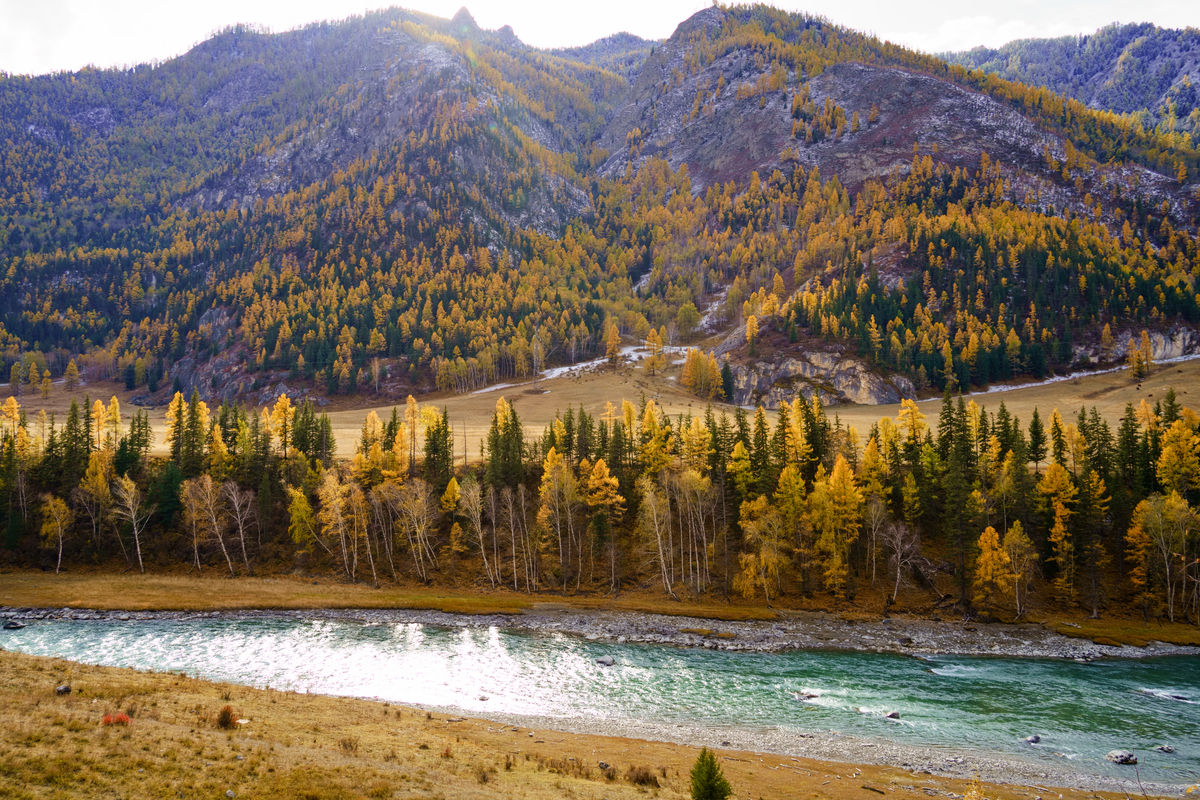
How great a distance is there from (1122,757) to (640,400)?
121 m

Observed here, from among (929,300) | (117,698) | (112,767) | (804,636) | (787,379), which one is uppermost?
(929,300)

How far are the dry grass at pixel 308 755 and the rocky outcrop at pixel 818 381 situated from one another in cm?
13658

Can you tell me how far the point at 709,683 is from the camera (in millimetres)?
45312

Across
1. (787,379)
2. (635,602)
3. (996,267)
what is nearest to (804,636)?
(635,602)

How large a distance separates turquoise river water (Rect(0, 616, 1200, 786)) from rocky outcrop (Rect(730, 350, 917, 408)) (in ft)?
373

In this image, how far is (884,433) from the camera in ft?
277

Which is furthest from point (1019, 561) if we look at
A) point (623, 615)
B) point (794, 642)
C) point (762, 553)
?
point (623, 615)

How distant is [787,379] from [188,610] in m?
142

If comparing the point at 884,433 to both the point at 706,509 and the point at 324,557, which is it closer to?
the point at 706,509

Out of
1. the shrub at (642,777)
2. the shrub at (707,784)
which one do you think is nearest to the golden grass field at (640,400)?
the shrub at (642,777)

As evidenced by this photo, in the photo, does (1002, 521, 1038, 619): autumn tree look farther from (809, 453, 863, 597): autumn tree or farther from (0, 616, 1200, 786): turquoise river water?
(809, 453, 863, 597): autumn tree

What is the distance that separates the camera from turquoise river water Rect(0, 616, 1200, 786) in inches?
1441

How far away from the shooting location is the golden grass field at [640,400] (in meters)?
137

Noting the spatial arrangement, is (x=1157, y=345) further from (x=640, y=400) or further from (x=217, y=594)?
(x=217, y=594)
